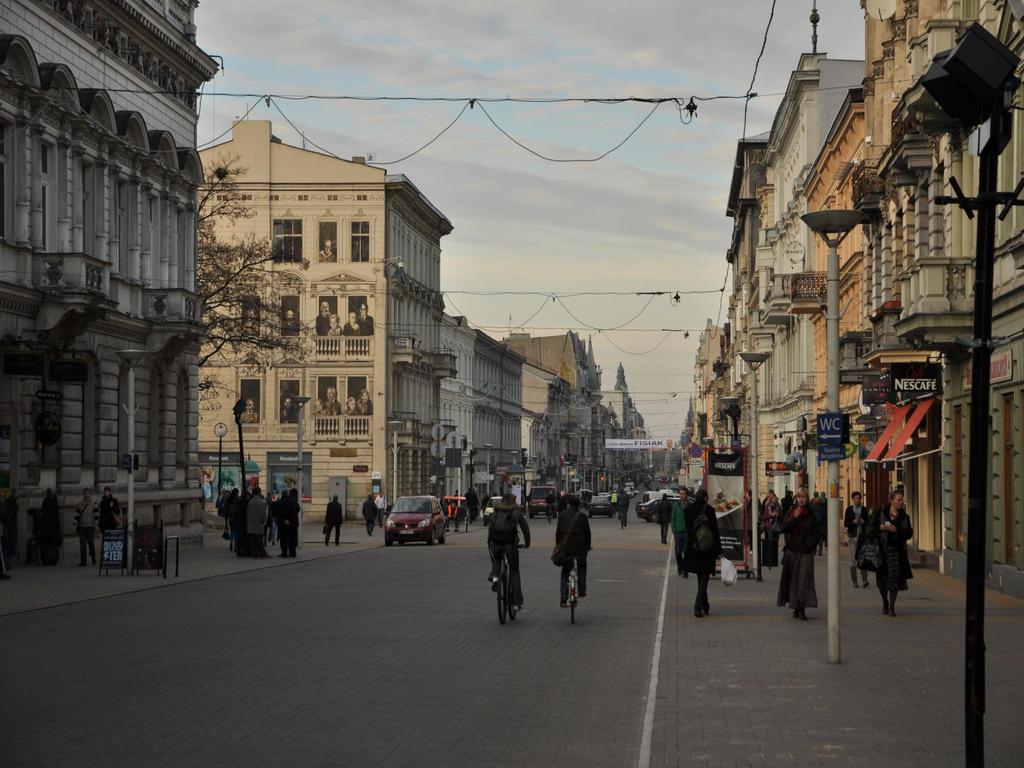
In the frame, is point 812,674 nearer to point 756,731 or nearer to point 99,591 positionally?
point 756,731

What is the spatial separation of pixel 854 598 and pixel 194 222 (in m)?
26.9

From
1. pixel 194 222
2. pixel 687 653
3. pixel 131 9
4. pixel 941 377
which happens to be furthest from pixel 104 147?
pixel 687 653

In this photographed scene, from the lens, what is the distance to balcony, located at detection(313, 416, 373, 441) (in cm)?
7675

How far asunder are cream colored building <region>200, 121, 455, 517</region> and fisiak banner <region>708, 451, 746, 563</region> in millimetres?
44845

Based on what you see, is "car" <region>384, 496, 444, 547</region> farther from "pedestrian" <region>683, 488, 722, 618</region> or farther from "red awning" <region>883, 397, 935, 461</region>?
"pedestrian" <region>683, 488, 722, 618</region>

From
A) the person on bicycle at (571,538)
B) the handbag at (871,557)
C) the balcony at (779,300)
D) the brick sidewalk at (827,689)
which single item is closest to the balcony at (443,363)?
the balcony at (779,300)

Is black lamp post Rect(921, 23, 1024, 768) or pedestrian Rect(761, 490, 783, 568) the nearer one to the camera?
black lamp post Rect(921, 23, 1024, 768)

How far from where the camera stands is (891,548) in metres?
22.2

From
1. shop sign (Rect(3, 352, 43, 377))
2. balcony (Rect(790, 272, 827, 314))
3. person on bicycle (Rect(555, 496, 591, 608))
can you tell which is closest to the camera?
person on bicycle (Rect(555, 496, 591, 608))

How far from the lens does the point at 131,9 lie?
40062mm

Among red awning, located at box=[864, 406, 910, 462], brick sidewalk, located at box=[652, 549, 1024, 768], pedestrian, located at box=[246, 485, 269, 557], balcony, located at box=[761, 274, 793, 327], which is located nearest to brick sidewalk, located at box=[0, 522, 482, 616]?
pedestrian, located at box=[246, 485, 269, 557]

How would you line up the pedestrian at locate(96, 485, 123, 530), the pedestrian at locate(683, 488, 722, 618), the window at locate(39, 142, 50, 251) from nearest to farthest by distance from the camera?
the pedestrian at locate(683, 488, 722, 618)
the pedestrian at locate(96, 485, 123, 530)
the window at locate(39, 142, 50, 251)

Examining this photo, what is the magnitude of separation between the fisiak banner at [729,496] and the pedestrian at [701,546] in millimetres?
8202

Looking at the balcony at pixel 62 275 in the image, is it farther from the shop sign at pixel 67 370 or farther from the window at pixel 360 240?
the window at pixel 360 240
